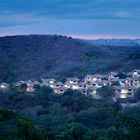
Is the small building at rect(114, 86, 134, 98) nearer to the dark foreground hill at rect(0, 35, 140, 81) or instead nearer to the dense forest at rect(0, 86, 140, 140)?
the dense forest at rect(0, 86, 140, 140)

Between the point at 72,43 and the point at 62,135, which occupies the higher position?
the point at 72,43

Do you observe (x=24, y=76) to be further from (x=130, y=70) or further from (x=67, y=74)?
(x=130, y=70)

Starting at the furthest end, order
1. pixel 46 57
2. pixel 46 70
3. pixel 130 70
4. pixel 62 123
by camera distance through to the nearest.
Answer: pixel 46 57 < pixel 46 70 < pixel 130 70 < pixel 62 123

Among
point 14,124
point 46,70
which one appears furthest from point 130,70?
point 14,124

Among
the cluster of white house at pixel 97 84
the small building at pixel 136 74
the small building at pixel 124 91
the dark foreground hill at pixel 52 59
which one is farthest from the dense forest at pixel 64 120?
the dark foreground hill at pixel 52 59

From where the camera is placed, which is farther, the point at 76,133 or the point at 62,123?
the point at 62,123

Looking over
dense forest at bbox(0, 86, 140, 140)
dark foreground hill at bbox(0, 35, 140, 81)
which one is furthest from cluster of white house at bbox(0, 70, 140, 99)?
dark foreground hill at bbox(0, 35, 140, 81)

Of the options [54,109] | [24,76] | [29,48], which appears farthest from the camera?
[29,48]
